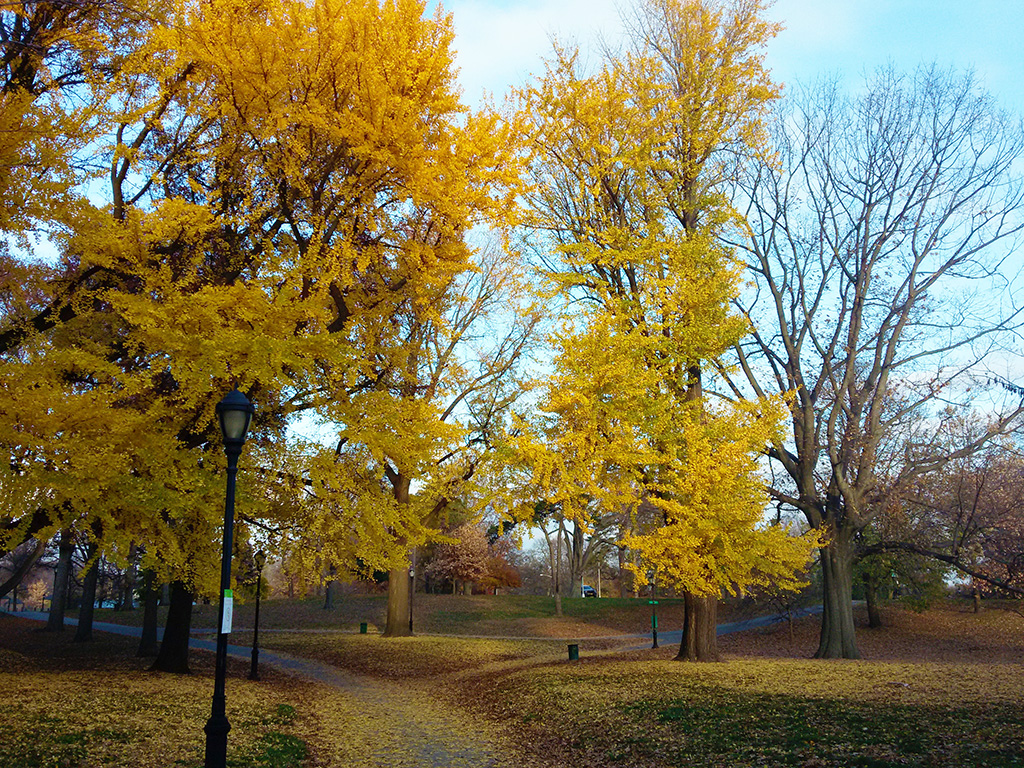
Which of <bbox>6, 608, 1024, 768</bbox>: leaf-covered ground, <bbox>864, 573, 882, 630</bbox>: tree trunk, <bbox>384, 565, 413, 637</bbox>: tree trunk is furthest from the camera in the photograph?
<bbox>864, 573, 882, 630</bbox>: tree trunk

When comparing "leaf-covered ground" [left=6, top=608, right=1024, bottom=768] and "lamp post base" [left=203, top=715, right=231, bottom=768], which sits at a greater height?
"lamp post base" [left=203, top=715, right=231, bottom=768]

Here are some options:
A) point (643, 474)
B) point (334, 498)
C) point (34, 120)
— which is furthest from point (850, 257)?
point (34, 120)

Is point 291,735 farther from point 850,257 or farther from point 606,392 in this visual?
point 850,257

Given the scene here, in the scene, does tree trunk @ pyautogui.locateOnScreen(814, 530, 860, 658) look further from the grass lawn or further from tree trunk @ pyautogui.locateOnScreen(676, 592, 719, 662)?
the grass lawn

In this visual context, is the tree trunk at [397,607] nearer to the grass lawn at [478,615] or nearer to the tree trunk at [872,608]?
the grass lawn at [478,615]

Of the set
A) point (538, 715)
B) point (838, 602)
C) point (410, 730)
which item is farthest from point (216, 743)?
point (838, 602)

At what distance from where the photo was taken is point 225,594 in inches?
286

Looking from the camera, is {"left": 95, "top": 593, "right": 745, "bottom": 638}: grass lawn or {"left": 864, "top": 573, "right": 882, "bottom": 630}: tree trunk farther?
{"left": 95, "top": 593, "right": 745, "bottom": 638}: grass lawn

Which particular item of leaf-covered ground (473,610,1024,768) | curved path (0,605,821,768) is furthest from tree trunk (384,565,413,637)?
leaf-covered ground (473,610,1024,768)

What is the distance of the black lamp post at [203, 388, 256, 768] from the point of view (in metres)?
6.83

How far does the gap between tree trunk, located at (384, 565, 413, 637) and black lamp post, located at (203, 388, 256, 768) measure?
17.5 m

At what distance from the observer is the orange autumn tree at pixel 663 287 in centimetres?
1344

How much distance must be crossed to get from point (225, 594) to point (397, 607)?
60.3 ft

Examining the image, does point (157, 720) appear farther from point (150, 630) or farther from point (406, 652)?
point (406, 652)
